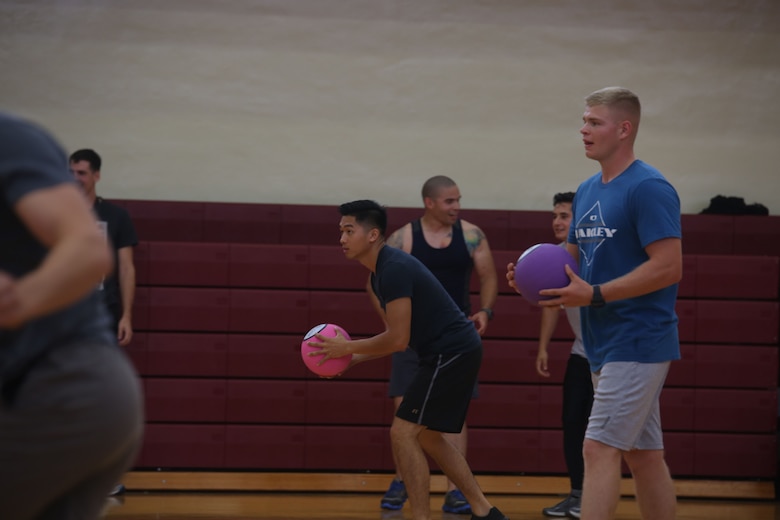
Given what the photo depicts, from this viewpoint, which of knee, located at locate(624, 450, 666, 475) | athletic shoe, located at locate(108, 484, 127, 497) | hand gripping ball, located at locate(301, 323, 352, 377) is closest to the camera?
knee, located at locate(624, 450, 666, 475)

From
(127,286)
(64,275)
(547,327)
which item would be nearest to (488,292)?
(547,327)

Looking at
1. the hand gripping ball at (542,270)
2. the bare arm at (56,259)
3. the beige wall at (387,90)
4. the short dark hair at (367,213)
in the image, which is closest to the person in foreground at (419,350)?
the short dark hair at (367,213)

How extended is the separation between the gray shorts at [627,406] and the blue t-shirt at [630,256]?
0.05m

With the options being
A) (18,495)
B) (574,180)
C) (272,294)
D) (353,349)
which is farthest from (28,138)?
(574,180)

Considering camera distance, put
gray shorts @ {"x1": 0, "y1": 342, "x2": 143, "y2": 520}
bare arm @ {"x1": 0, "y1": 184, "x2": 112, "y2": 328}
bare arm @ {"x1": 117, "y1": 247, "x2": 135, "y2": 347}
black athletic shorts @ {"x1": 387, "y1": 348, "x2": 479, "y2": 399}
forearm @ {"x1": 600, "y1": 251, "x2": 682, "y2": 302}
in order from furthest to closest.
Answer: bare arm @ {"x1": 117, "y1": 247, "x2": 135, "y2": 347} → black athletic shorts @ {"x1": 387, "y1": 348, "x2": 479, "y2": 399} → forearm @ {"x1": 600, "y1": 251, "x2": 682, "y2": 302} → gray shorts @ {"x1": 0, "y1": 342, "x2": 143, "y2": 520} → bare arm @ {"x1": 0, "y1": 184, "x2": 112, "y2": 328}

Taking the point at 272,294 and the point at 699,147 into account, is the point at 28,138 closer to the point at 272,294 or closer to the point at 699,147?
the point at 272,294

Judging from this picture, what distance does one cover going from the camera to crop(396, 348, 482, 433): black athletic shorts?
5.20 metres

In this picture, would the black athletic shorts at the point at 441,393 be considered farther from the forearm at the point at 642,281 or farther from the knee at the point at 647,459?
the forearm at the point at 642,281

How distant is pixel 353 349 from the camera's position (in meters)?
5.12

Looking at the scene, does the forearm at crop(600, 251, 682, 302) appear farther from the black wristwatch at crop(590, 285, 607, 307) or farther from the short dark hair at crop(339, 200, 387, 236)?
the short dark hair at crop(339, 200, 387, 236)

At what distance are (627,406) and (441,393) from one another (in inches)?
55.7

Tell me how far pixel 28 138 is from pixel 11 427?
548 millimetres

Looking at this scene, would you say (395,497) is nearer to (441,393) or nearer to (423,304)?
(441,393)

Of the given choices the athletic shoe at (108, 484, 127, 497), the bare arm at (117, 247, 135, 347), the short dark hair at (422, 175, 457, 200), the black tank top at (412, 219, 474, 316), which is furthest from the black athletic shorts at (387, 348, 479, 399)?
the athletic shoe at (108, 484, 127, 497)
